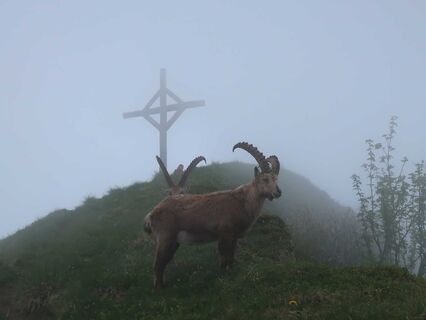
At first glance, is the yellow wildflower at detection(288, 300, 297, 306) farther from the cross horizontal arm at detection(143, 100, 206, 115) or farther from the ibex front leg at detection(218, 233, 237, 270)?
the cross horizontal arm at detection(143, 100, 206, 115)

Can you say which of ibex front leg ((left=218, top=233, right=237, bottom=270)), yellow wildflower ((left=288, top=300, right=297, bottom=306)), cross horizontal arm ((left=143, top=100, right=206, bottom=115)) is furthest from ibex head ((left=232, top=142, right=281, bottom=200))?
cross horizontal arm ((left=143, top=100, right=206, bottom=115))

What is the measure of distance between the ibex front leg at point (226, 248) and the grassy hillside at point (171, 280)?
0.26 meters

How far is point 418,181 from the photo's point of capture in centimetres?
2544

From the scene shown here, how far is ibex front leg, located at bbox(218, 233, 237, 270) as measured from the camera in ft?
42.5

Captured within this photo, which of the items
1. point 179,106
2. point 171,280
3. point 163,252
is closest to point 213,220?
point 163,252

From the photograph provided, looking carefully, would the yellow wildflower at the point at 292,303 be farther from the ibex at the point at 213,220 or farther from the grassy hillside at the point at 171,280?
the ibex at the point at 213,220

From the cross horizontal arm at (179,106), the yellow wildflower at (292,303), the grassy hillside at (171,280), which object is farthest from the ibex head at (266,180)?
the cross horizontal arm at (179,106)

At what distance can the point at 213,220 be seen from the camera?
13.2 meters

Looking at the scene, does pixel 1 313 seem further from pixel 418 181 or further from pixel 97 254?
pixel 418 181

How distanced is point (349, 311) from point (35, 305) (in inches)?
442

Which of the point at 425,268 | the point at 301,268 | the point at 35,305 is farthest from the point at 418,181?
the point at 35,305

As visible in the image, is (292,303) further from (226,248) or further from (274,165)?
(274,165)

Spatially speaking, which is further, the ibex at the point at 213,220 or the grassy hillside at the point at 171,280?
the ibex at the point at 213,220

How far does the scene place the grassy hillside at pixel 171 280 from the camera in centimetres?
1039
